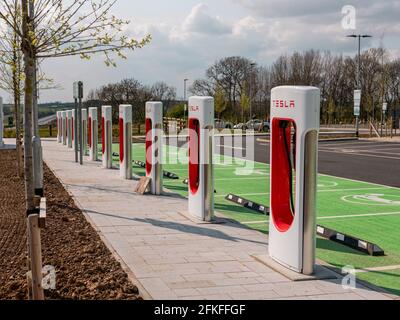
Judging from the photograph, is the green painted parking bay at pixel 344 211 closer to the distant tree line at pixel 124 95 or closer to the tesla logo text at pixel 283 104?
the tesla logo text at pixel 283 104

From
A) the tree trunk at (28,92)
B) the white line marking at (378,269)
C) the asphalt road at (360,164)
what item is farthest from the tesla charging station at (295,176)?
the asphalt road at (360,164)

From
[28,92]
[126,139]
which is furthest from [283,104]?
[126,139]

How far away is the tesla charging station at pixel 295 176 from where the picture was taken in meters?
5.84

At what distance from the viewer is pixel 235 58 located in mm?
72000

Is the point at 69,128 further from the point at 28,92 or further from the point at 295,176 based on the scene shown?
the point at 295,176

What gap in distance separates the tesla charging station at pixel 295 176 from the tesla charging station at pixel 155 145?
558 centimetres

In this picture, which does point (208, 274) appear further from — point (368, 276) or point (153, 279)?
point (368, 276)

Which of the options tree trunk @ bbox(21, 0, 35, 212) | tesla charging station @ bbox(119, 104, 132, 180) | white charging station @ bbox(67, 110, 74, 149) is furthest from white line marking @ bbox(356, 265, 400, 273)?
white charging station @ bbox(67, 110, 74, 149)

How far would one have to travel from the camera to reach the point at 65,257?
672 cm

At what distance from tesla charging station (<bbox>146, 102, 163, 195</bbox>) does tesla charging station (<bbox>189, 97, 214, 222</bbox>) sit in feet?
8.40

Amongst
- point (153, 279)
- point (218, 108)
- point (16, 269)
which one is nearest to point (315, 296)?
point (153, 279)

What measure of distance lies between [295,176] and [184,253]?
1.90 metres

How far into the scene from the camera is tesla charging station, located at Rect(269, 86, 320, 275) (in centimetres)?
584
